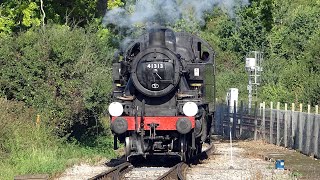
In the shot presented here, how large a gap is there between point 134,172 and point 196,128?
2.04 metres

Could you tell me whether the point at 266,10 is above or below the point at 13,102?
above

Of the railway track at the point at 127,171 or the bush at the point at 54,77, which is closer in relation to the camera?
the railway track at the point at 127,171

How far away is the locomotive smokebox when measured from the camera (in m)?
16.4

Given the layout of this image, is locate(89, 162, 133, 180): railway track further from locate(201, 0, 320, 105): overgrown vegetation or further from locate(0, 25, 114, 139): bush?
locate(201, 0, 320, 105): overgrown vegetation

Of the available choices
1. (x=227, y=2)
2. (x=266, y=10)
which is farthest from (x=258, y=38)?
(x=227, y=2)

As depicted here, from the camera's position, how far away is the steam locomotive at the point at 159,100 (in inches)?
628

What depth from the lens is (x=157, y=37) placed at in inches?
648

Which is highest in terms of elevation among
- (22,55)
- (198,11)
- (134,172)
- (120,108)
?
(198,11)

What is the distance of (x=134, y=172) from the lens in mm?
15273

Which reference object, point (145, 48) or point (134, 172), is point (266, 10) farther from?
point (134, 172)

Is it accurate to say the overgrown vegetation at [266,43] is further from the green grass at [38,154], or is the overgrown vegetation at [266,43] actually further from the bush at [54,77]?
the green grass at [38,154]

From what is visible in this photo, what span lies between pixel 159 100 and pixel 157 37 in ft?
4.94

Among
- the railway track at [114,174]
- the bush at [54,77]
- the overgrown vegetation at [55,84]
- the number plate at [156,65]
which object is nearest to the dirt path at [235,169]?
the railway track at [114,174]

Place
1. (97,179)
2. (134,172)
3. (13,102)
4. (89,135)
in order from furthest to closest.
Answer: (89,135), (13,102), (134,172), (97,179)
